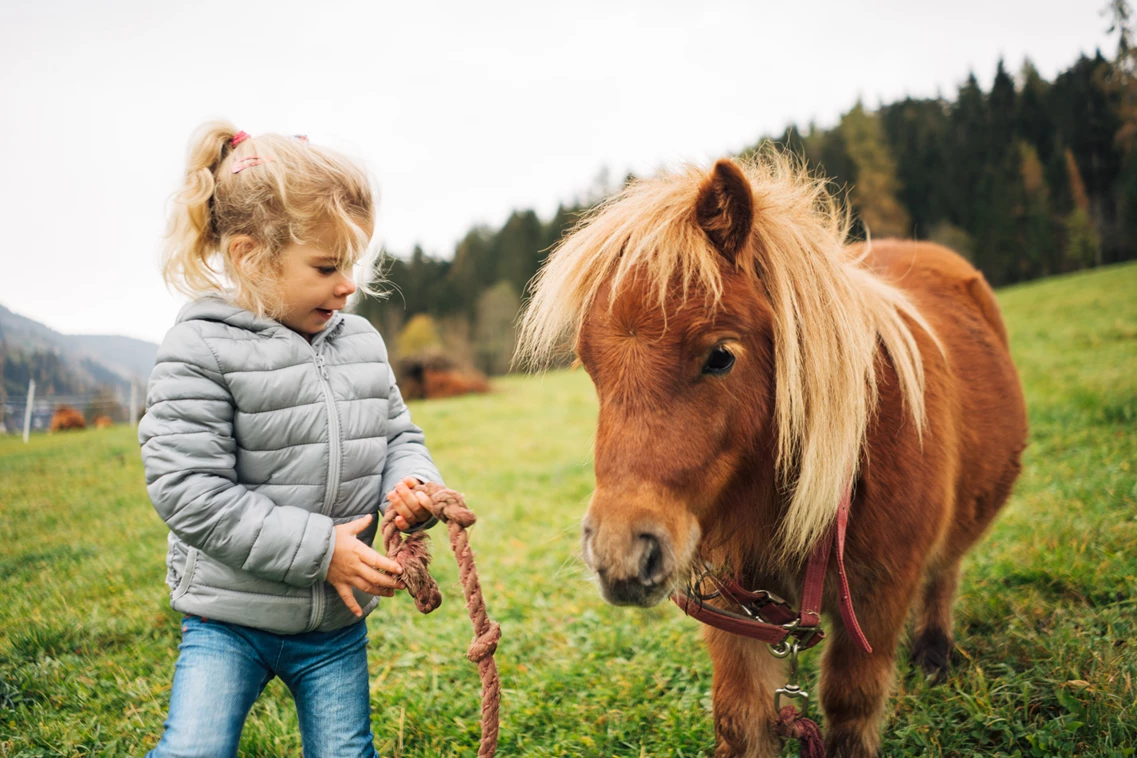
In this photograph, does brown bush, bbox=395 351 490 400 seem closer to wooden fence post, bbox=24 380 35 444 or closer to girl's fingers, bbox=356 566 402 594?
wooden fence post, bbox=24 380 35 444

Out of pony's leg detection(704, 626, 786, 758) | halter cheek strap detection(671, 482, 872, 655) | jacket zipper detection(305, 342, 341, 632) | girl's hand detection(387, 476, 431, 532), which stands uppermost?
jacket zipper detection(305, 342, 341, 632)

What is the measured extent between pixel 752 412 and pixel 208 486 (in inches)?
56.5

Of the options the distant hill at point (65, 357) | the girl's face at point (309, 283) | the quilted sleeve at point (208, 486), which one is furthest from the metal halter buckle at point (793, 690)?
the distant hill at point (65, 357)

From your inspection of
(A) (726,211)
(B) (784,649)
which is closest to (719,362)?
(A) (726,211)

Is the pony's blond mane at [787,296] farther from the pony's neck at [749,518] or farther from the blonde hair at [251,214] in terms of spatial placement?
the blonde hair at [251,214]

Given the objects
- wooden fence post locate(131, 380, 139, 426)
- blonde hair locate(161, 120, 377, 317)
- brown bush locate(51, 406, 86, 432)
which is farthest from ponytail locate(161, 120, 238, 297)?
brown bush locate(51, 406, 86, 432)

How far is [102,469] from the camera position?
4086 mm

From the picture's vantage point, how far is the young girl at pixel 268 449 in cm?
159

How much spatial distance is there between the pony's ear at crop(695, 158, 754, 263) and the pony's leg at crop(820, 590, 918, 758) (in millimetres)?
1215

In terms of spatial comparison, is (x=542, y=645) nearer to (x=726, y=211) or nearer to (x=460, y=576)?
(x=460, y=576)

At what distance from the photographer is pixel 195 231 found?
5.88 feet

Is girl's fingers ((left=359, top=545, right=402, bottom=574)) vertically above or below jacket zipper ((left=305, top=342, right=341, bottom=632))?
below

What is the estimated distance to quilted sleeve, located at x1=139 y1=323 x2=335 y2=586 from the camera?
1555 mm

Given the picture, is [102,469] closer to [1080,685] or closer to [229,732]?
[229,732]
